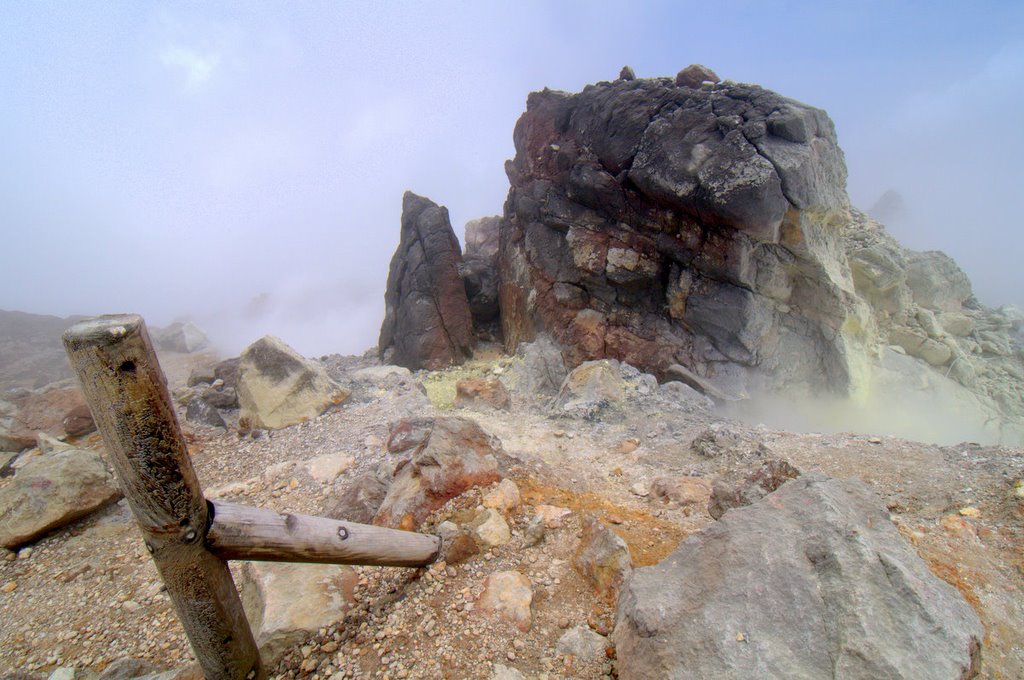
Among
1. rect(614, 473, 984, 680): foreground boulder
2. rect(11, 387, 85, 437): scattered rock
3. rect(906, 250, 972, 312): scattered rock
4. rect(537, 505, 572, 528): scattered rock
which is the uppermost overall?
rect(906, 250, 972, 312): scattered rock

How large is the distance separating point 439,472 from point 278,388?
5823 mm

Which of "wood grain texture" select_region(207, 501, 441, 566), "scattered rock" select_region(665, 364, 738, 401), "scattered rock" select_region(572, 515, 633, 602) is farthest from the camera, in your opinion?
"scattered rock" select_region(665, 364, 738, 401)

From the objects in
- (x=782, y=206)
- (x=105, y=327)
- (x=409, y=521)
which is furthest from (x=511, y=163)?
(x=105, y=327)

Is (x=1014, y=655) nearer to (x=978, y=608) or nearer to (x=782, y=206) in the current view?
(x=978, y=608)

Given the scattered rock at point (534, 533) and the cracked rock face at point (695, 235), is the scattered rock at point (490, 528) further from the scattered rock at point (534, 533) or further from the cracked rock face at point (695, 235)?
the cracked rock face at point (695, 235)

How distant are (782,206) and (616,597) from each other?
31.4 ft

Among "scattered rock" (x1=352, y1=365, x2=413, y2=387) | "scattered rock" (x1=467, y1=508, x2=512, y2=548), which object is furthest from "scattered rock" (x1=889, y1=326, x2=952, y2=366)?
"scattered rock" (x1=467, y1=508, x2=512, y2=548)

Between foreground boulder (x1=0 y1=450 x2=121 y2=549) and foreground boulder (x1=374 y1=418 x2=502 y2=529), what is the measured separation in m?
4.09

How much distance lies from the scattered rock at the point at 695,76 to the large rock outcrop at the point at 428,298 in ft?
26.8

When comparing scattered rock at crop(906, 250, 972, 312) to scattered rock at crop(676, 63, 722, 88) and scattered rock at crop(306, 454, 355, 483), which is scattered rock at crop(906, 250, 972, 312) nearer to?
scattered rock at crop(676, 63, 722, 88)

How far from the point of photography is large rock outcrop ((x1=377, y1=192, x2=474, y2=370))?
49.0 ft

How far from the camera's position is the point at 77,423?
9625 mm

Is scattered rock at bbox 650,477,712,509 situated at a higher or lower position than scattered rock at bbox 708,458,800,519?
lower

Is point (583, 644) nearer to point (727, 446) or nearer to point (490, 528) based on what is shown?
point (490, 528)
